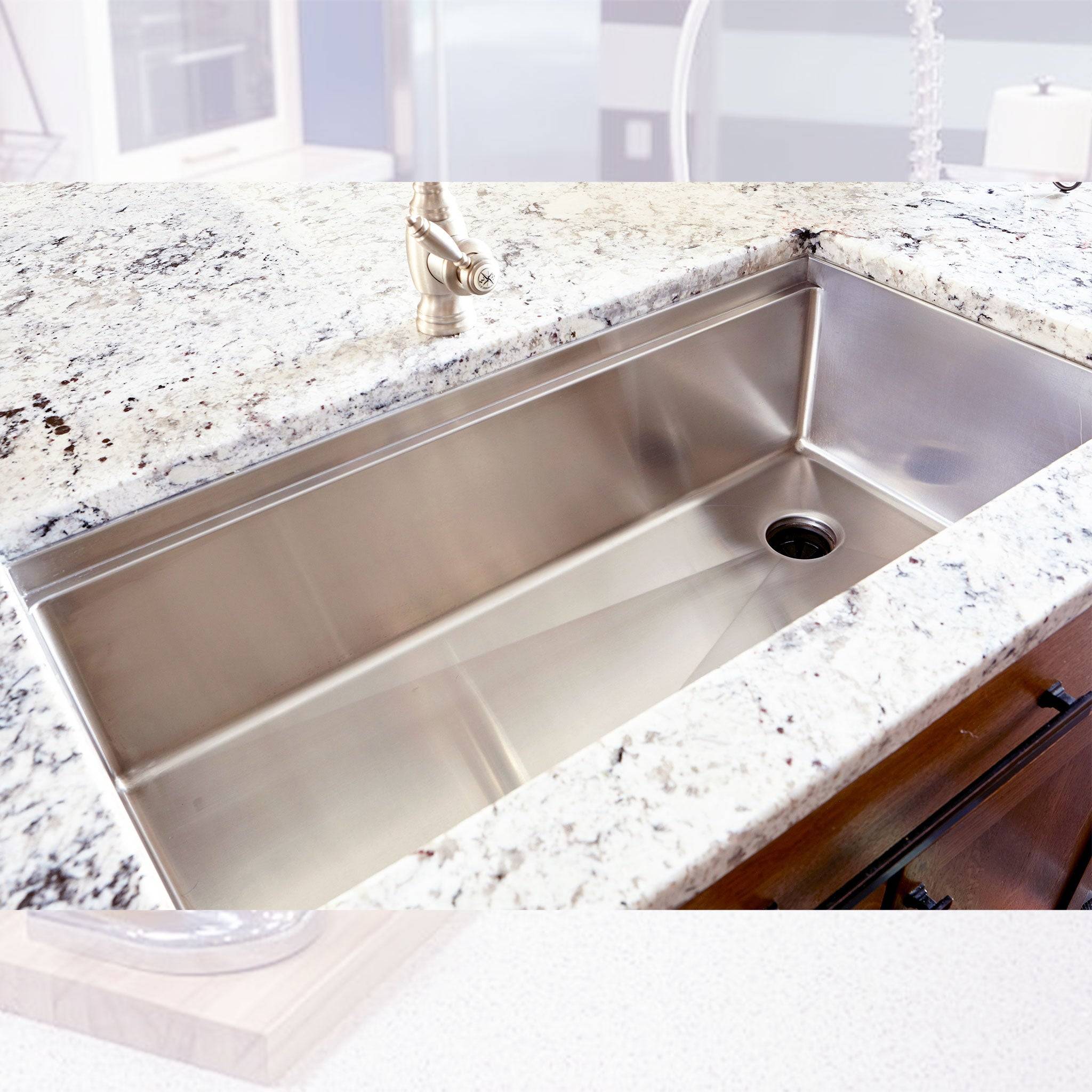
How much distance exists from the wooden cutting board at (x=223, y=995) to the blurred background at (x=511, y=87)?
0.39 m

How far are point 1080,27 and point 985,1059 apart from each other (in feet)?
2.07

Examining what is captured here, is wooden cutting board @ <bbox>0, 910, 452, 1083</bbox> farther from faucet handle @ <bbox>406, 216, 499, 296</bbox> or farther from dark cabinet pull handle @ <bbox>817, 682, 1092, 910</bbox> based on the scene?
faucet handle @ <bbox>406, 216, 499, 296</bbox>

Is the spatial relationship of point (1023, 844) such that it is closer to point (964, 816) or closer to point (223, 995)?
point (964, 816)

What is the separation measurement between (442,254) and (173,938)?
51 cm

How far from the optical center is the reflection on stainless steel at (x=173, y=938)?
1.45 ft

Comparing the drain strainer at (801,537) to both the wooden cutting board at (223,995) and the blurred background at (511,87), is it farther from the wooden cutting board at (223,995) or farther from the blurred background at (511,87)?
the wooden cutting board at (223,995)

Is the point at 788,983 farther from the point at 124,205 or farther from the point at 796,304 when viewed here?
the point at 124,205

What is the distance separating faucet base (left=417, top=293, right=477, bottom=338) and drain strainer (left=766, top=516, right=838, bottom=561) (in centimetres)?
39

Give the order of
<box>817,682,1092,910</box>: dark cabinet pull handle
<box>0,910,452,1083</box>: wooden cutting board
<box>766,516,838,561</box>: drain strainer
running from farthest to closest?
<box>766,516,838,561</box>: drain strainer
<box>817,682,1092,910</box>: dark cabinet pull handle
<box>0,910,452,1083</box>: wooden cutting board

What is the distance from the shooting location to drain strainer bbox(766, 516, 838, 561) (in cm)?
107

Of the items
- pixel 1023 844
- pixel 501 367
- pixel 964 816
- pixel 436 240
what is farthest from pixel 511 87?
pixel 1023 844

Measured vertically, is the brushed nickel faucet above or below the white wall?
below

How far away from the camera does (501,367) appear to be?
2.90 feet

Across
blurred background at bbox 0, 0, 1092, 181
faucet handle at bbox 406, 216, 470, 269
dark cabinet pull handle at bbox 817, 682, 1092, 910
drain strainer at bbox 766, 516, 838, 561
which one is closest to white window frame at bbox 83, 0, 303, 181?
blurred background at bbox 0, 0, 1092, 181
